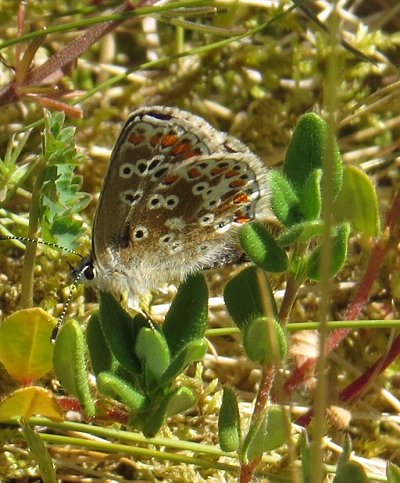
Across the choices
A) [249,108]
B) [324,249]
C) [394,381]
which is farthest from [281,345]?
[249,108]

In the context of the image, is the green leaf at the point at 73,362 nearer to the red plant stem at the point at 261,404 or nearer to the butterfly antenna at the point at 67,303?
the red plant stem at the point at 261,404

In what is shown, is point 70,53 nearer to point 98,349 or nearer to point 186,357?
point 98,349

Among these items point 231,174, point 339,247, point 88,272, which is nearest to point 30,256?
point 88,272

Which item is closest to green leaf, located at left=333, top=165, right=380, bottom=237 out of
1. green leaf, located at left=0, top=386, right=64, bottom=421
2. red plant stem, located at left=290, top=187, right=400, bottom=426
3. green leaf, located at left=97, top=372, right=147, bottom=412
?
red plant stem, located at left=290, top=187, right=400, bottom=426

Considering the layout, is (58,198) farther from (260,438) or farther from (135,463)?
(260,438)

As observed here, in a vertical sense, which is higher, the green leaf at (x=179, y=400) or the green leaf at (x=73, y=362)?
the green leaf at (x=73, y=362)

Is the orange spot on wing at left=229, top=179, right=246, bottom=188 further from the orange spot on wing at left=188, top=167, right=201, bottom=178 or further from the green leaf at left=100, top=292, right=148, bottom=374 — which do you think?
the green leaf at left=100, top=292, right=148, bottom=374

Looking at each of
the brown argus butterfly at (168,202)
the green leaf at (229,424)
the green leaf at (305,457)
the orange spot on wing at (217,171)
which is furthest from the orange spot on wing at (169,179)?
the green leaf at (305,457)
